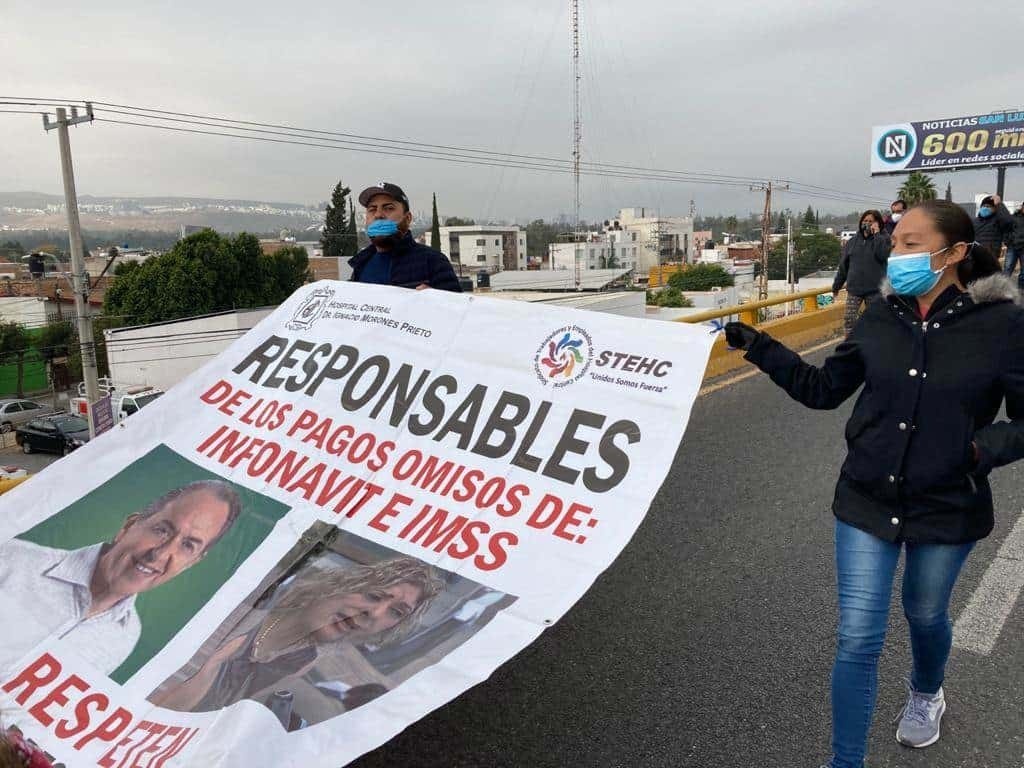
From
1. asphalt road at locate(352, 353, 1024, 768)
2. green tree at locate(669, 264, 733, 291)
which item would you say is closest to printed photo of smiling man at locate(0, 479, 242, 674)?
asphalt road at locate(352, 353, 1024, 768)

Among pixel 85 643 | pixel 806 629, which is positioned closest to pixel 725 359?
pixel 806 629

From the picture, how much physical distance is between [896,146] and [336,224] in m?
70.3

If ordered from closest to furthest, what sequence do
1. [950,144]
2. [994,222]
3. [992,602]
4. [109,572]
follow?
[109,572], [992,602], [994,222], [950,144]

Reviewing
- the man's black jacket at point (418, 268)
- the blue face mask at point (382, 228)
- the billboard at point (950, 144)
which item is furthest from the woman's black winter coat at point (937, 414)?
the billboard at point (950, 144)

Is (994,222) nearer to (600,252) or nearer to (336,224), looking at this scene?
(336,224)

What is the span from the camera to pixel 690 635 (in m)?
3.29

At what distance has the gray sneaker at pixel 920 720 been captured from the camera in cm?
256

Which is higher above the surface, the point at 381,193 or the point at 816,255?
the point at 381,193

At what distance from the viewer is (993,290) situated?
2248mm

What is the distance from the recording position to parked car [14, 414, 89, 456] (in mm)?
27805

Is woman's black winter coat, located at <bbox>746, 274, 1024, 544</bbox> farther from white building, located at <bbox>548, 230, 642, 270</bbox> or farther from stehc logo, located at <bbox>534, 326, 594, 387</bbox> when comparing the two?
white building, located at <bbox>548, 230, 642, 270</bbox>

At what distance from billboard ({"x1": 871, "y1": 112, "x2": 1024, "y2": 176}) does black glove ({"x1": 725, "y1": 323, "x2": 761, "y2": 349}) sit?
46.8 metres

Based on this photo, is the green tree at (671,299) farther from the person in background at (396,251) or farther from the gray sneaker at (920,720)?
the gray sneaker at (920,720)

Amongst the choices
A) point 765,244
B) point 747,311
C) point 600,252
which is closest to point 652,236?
point 600,252
